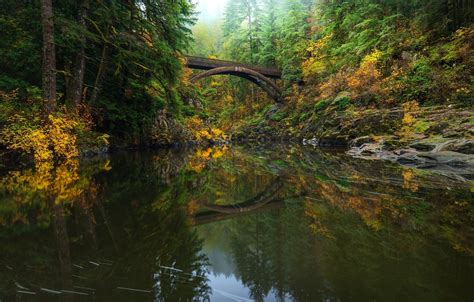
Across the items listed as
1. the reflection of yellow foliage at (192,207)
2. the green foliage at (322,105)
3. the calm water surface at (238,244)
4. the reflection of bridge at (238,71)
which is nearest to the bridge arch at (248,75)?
the reflection of bridge at (238,71)

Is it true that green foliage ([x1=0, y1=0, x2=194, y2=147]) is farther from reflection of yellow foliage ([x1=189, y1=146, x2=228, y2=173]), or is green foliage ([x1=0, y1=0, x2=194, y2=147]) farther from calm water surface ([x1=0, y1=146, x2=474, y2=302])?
calm water surface ([x1=0, y1=146, x2=474, y2=302])

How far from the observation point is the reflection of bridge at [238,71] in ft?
92.7

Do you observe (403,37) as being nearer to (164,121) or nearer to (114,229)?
(164,121)

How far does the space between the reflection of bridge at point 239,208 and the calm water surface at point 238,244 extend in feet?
0.05

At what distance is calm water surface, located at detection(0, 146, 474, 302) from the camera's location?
6.02 ft

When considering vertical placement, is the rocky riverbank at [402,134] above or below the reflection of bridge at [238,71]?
below

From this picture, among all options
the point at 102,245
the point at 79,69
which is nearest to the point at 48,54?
the point at 79,69

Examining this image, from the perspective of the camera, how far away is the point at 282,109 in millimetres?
32688

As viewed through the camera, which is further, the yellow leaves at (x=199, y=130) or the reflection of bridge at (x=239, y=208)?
the yellow leaves at (x=199, y=130)

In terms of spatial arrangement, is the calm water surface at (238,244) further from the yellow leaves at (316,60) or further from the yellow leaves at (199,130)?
the yellow leaves at (316,60)

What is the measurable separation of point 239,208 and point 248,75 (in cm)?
3017

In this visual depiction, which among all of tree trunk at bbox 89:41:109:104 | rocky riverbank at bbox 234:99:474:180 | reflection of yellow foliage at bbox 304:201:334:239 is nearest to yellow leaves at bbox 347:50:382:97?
rocky riverbank at bbox 234:99:474:180

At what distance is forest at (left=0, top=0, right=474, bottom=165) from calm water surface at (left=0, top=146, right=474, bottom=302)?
18.6 ft

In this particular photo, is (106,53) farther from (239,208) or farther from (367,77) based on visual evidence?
(367,77)
